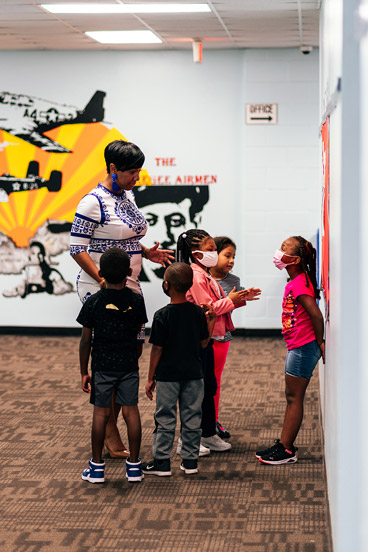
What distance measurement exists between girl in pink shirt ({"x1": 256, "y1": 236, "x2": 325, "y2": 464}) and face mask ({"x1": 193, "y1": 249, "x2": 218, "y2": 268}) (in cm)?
31

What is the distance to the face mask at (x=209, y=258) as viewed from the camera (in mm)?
4051

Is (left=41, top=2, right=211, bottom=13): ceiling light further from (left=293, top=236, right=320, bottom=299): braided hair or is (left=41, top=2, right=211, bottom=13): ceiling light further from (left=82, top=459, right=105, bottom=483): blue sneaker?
(left=82, top=459, right=105, bottom=483): blue sneaker

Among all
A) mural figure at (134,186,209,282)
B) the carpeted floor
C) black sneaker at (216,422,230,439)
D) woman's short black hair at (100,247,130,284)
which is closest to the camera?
the carpeted floor

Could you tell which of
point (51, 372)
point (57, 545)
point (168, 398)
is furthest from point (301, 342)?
point (51, 372)

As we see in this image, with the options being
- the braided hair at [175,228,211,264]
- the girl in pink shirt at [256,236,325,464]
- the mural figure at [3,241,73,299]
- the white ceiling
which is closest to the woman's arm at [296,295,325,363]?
the girl in pink shirt at [256,236,325,464]

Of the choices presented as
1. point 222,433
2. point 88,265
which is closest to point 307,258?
point 88,265

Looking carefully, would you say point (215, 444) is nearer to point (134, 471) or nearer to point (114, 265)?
point (134, 471)

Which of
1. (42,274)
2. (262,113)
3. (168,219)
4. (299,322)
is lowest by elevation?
(42,274)

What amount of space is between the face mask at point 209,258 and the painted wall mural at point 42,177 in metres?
4.12

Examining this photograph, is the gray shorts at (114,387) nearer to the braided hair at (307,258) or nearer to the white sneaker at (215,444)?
the white sneaker at (215,444)

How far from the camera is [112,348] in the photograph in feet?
12.2

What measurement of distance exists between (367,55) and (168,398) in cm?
208

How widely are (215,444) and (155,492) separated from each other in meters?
0.72

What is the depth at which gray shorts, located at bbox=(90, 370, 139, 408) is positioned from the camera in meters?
3.75
